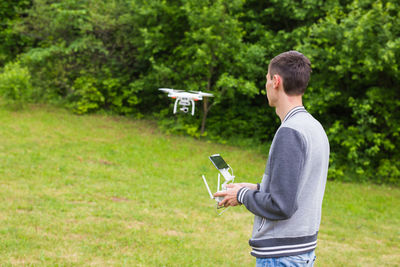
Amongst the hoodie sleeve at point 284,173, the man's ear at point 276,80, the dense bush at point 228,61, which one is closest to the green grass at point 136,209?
the dense bush at point 228,61

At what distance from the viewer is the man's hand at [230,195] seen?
6.85ft

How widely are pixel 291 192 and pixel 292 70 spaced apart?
0.55m

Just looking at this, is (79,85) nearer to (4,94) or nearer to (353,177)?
(4,94)

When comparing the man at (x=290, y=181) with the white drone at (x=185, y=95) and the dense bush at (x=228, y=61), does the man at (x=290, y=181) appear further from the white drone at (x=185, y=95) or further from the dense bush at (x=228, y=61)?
the dense bush at (x=228, y=61)

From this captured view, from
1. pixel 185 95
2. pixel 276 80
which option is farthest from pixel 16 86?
pixel 276 80

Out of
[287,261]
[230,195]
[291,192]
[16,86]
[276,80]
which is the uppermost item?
[276,80]

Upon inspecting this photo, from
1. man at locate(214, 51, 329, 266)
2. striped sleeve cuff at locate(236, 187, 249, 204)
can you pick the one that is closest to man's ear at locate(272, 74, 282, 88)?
man at locate(214, 51, 329, 266)

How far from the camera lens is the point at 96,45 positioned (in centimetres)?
1338

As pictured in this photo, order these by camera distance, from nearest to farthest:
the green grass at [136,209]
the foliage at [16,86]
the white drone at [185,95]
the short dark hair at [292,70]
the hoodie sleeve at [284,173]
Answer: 1. the hoodie sleeve at [284,173]
2. the short dark hair at [292,70]
3. the white drone at [185,95]
4. the green grass at [136,209]
5. the foliage at [16,86]

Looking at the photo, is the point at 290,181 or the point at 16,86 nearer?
the point at 290,181

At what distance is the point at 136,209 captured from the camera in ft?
20.8

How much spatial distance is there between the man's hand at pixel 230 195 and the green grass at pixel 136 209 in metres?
2.79

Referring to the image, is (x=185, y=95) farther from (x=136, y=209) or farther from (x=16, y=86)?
(x=16, y=86)

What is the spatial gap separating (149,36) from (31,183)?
667cm
